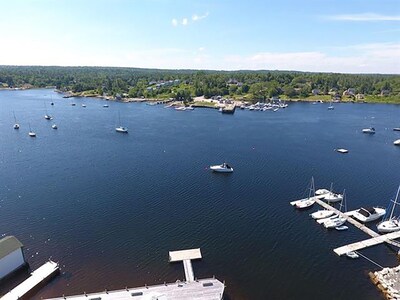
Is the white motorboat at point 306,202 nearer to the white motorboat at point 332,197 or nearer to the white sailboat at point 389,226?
the white motorboat at point 332,197

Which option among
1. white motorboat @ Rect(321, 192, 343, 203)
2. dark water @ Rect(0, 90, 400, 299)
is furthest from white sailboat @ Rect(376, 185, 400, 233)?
white motorboat @ Rect(321, 192, 343, 203)

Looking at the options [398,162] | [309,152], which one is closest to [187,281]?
[309,152]

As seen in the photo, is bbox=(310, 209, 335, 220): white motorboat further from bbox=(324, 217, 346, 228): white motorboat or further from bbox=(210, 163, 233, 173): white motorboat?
bbox=(210, 163, 233, 173): white motorboat

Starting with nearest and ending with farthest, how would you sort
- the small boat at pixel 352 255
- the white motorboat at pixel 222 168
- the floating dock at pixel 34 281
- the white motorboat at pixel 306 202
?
the floating dock at pixel 34 281 → the small boat at pixel 352 255 → the white motorboat at pixel 306 202 → the white motorboat at pixel 222 168

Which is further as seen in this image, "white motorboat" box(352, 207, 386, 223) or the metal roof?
"white motorboat" box(352, 207, 386, 223)

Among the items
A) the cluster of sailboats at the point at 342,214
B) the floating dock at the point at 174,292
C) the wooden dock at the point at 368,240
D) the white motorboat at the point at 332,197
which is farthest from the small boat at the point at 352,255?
the floating dock at the point at 174,292

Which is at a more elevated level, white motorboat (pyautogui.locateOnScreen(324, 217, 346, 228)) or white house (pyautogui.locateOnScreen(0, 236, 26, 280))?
white house (pyautogui.locateOnScreen(0, 236, 26, 280))

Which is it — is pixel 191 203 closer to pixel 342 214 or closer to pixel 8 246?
pixel 342 214
